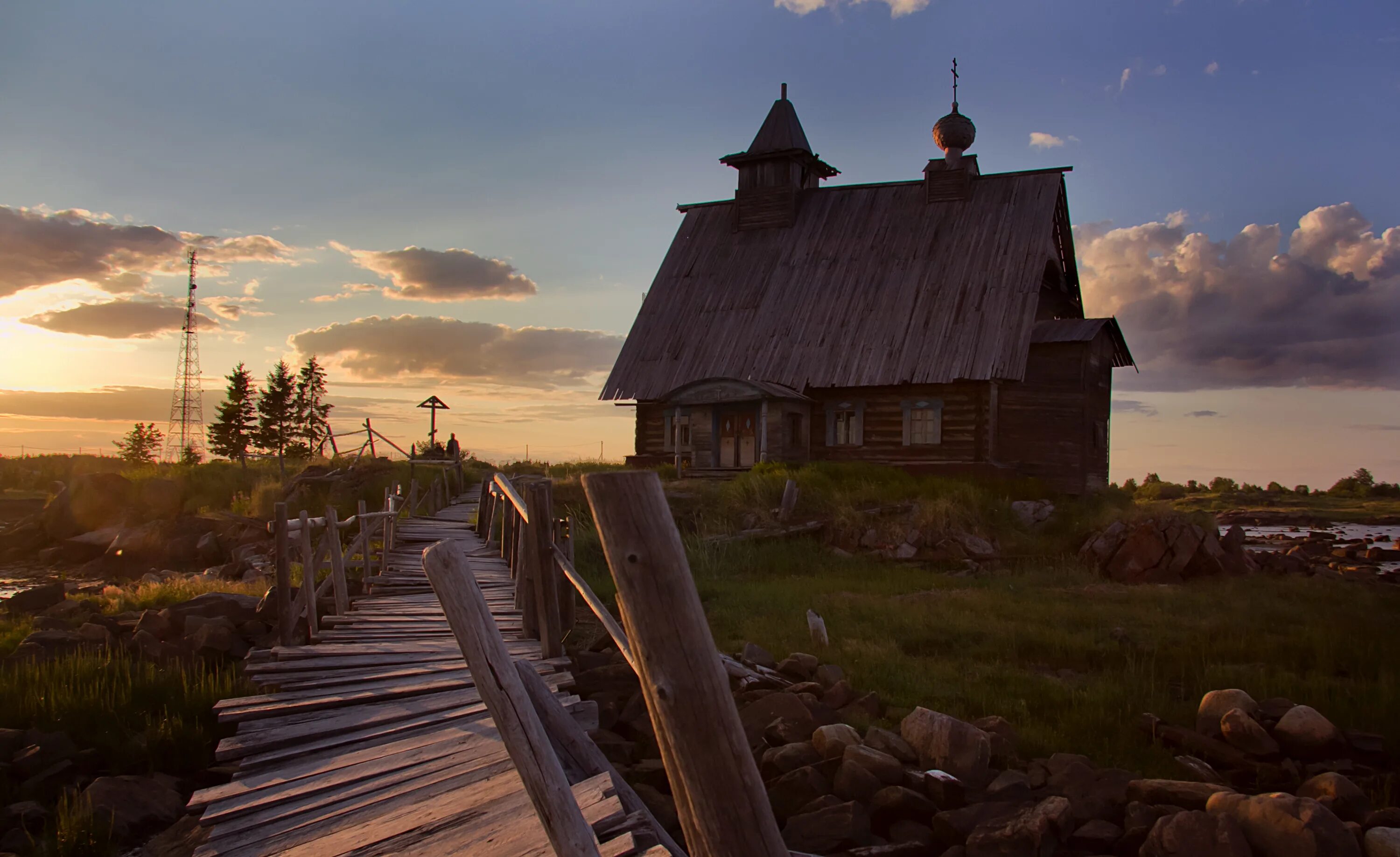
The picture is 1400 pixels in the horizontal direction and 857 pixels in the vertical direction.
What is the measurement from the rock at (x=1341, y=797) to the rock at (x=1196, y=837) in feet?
3.12

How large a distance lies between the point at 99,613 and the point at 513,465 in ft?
77.4

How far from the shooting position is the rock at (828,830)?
210 inches

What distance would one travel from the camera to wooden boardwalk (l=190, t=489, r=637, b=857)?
434 centimetres

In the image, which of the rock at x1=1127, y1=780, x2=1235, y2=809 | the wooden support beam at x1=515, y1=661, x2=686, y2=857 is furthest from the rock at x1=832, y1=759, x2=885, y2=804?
the rock at x1=1127, y1=780, x2=1235, y2=809

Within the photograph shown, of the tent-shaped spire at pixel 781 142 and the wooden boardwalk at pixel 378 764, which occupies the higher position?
the tent-shaped spire at pixel 781 142

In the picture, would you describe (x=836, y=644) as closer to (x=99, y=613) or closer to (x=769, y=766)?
(x=769, y=766)

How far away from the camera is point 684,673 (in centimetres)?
267

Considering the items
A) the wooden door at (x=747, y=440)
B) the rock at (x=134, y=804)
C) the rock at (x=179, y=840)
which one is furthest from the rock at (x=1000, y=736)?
the wooden door at (x=747, y=440)

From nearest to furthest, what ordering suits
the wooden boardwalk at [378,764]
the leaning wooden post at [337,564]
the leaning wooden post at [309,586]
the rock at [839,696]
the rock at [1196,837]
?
the wooden boardwalk at [378,764], the rock at [1196,837], the rock at [839,696], the leaning wooden post at [309,586], the leaning wooden post at [337,564]

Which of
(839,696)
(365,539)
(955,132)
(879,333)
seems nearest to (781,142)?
(955,132)

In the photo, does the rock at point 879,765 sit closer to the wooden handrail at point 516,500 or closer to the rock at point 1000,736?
the rock at point 1000,736

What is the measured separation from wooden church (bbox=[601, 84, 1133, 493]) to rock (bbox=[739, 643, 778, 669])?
14596mm

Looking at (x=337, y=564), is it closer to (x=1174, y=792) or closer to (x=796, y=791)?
(x=796, y=791)

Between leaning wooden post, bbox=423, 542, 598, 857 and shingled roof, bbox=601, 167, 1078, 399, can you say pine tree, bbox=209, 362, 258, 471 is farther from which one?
leaning wooden post, bbox=423, 542, 598, 857
